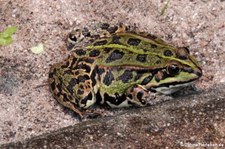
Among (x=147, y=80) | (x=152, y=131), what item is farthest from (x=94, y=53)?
(x=152, y=131)

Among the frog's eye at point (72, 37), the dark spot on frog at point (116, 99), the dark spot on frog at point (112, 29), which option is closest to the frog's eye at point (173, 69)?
the dark spot on frog at point (116, 99)

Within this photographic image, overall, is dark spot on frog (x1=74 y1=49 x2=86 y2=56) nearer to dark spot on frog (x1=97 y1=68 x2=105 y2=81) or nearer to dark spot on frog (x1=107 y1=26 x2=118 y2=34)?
dark spot on frog (x1=97 y1=68 x2=105 y2=81)

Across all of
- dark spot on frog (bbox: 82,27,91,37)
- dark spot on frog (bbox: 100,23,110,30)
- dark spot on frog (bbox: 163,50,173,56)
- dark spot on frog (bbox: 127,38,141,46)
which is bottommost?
dark spot on frog (bbox: 163,50,173,56)

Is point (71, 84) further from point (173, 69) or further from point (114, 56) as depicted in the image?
point (173, 69)

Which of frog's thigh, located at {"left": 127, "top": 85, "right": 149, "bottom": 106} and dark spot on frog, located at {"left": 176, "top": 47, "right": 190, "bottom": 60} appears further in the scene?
Answer: frog's thigh, located at {"left": 127, "top": 85, "right": 149, "bottom": 106}

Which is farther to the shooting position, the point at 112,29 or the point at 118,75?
the point at 112,29

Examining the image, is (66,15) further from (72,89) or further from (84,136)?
(84,136)

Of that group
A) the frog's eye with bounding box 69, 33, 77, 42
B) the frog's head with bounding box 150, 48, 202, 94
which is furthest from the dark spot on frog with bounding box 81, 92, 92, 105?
the frog's eye with bounding box 69, 33, 77, 42
